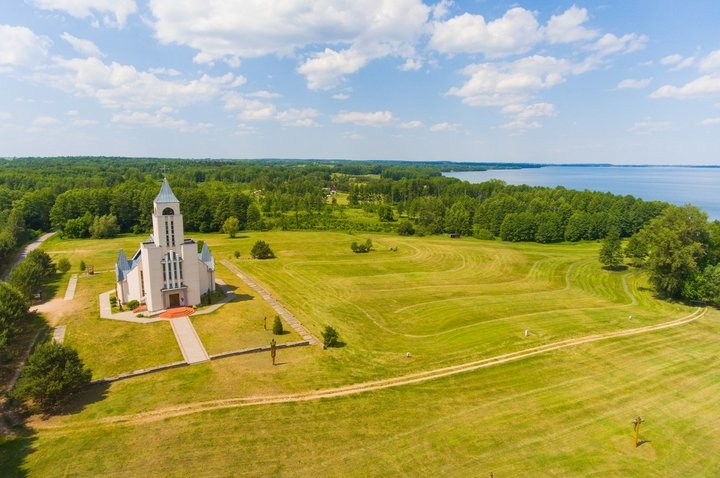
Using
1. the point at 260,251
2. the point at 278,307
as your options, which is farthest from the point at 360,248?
the point at 278,307

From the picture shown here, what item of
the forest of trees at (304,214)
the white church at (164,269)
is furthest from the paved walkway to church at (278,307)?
the forest of trees at (304,214)

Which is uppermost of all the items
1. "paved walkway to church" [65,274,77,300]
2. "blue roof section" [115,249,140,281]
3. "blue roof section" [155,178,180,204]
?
"blue roof section" [155,178,180,204]

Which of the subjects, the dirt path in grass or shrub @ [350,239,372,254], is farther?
shrub @ [350,239,372,254]

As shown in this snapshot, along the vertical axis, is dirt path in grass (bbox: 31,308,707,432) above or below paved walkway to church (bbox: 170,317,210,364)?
below

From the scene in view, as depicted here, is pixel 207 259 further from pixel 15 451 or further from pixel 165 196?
pixel 15 451

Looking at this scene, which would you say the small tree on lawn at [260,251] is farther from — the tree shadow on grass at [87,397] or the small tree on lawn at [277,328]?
the tree shadow on grass at [87,397]

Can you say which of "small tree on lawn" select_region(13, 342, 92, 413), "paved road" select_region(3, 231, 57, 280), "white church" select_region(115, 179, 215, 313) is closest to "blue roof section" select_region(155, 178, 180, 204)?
"white church" select_region(115, 179, 215, 313)

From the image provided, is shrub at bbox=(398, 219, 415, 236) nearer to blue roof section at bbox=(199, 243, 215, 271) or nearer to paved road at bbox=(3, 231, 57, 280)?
blue roof section at bbox=(199, 243, 215, 271)
